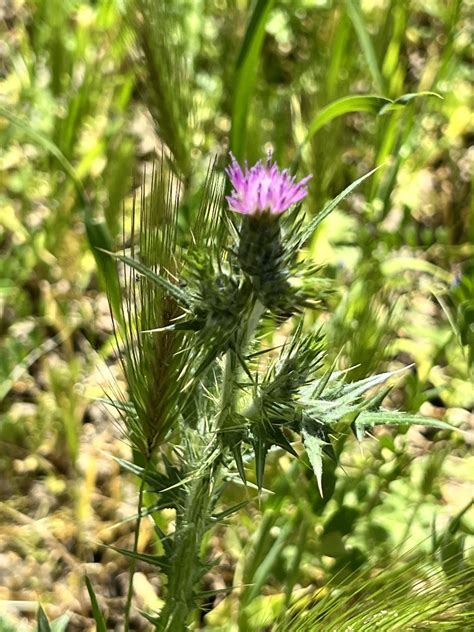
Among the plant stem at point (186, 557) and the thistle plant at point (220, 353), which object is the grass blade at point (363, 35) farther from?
the plant stem at point (186, 557)

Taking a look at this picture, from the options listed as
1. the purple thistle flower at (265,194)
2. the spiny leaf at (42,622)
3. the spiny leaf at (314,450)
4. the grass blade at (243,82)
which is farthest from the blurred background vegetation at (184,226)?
the purple thistle flower at (265,194)

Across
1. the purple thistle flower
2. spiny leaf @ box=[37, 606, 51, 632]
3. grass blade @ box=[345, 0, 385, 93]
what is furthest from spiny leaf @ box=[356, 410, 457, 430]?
grass blade @ box=[345, 0, 385, 93]

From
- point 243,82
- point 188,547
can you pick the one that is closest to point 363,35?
point 243,82

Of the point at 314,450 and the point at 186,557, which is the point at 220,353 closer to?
the point at 314,450

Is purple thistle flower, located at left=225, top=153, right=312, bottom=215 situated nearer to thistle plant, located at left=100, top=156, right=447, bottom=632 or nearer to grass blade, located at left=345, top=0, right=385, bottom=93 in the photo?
thistle plant, located at left=100, top=156, right=447, bottom=632

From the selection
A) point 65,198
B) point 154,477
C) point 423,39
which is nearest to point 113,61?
point 65,198
